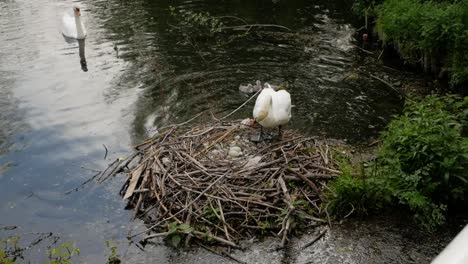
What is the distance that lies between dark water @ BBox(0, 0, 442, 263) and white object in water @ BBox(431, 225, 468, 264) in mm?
4854

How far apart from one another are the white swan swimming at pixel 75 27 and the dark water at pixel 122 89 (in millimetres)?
343

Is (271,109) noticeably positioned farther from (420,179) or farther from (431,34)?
(431,34)

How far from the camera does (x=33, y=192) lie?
7840mm

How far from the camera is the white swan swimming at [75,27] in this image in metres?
14.4

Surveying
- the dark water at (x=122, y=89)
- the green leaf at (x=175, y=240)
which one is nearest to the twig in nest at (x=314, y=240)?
the green leaf at (x=175, y=240)

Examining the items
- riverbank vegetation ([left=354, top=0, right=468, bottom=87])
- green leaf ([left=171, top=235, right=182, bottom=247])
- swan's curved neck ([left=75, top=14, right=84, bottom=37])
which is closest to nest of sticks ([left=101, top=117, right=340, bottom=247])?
green leaf ([left=171, top=235, right=182, bottom=247])

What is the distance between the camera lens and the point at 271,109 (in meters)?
7.76

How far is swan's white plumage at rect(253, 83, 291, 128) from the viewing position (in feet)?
25.1

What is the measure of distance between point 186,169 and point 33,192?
8.85 ft

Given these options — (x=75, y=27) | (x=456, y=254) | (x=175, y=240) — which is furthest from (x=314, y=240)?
(x=75, y=27)

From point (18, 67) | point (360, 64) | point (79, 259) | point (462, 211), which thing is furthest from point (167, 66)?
point (462, 211)

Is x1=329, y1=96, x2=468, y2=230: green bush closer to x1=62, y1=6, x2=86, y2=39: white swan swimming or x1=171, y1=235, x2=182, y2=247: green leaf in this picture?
x1=171, y1=235, x2=182, y2=247: green leaf

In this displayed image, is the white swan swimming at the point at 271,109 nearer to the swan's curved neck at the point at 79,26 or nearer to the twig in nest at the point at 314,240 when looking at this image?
the twig in nest at the point at 314,240

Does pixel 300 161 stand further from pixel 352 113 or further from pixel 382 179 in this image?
pixel 352 113
